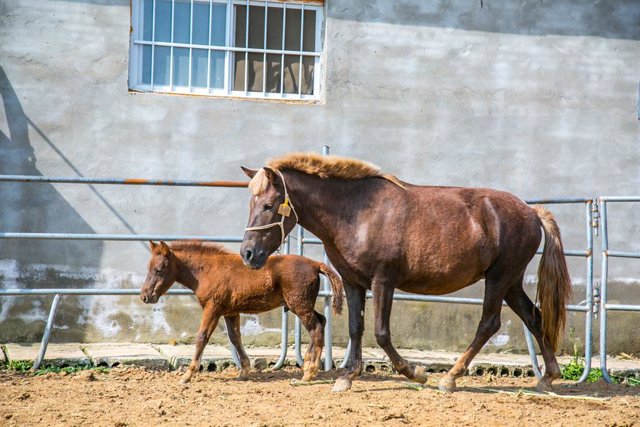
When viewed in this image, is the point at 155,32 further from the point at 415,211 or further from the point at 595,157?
the point at 595,157

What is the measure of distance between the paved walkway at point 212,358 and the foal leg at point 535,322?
1.21 metres

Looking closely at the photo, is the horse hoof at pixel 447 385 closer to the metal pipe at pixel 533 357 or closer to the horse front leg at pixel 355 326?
the horse front leg at pixel 355 326

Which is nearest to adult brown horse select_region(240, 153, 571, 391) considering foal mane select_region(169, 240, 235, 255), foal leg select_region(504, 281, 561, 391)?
foal leg select_region(504, 281, 561, 391)

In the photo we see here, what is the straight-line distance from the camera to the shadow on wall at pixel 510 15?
9.80 meters

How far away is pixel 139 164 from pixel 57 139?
90cm

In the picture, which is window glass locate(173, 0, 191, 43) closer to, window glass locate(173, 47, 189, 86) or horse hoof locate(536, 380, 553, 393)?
window glass locate(173, 47, 189, 86)

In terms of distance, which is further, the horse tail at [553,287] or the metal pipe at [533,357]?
the metal pipe at [533,357]

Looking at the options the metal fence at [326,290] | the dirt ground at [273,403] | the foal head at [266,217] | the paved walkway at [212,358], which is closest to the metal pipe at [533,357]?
the metal fence at [326,290]

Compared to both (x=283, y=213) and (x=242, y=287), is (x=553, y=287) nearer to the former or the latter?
(x=283, y=213)

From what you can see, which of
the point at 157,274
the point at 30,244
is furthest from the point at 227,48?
the point at 157,274

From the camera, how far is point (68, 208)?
917 centimetres

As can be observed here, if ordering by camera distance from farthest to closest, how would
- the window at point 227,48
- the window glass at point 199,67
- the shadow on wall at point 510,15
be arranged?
the shadow on wall at point 510,15 → the window glass at point 199,67 → the window at point 227,48

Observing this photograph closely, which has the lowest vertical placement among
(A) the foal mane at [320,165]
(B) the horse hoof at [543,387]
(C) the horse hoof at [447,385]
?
(B) the horse hoof at [543,387]

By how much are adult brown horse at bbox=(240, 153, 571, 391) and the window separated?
9.65ft
